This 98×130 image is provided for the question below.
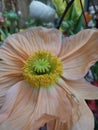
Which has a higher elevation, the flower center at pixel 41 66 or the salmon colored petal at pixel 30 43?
the salmon colored petal at pixel 30 43

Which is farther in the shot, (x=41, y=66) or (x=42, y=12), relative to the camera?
(x=42, y=12)

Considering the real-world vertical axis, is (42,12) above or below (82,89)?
above

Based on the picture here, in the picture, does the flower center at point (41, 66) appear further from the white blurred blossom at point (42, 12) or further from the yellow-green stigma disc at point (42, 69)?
the white blurred blossom at point (42, 12)

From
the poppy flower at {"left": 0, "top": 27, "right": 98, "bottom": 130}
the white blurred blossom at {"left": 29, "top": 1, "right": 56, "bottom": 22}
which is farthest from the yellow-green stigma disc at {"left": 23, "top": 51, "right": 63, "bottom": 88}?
the white blurred blossom at {"left": 29, "top": 1, "right": 56, "bottom": 22}

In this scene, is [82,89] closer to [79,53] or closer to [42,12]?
[79,53]

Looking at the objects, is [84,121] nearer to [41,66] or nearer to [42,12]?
[41,66]

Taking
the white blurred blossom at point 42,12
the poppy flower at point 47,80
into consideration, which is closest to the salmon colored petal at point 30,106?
the poppy flower at point 47,80

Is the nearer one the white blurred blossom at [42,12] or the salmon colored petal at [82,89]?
the salmon colored petal at [82,89]

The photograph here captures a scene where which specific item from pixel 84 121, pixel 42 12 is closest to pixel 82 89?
pixel 84 121
